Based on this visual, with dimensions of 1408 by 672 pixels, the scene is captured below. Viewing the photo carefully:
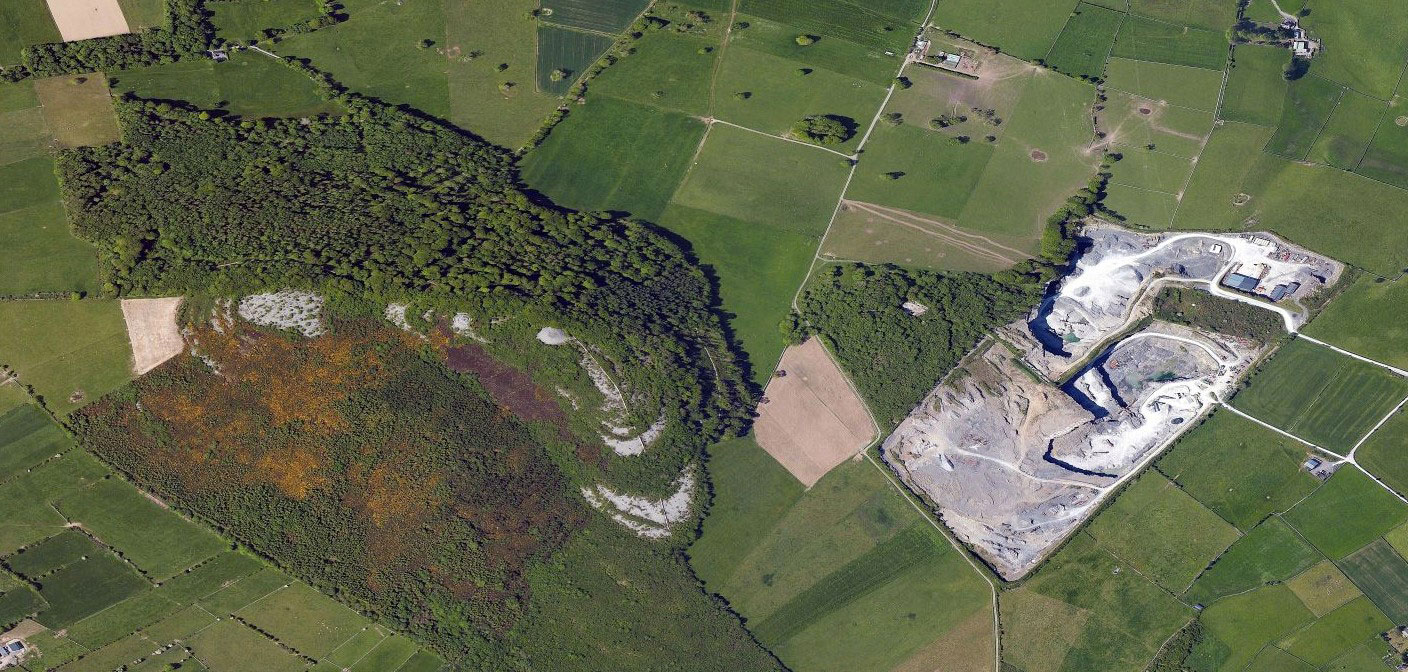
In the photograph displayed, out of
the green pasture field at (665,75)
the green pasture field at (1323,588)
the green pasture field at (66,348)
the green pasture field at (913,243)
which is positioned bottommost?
the green pasture field at (1323,588)

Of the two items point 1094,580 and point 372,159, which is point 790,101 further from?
point 1094,580

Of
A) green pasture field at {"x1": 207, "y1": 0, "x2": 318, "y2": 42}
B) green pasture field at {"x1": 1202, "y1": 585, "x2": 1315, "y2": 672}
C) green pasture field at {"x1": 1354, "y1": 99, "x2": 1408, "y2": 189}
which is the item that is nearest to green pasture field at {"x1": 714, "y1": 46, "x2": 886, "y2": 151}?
green pasture field at {"x1": 207, "y1": 0, "x2": 318, "y2": 42}

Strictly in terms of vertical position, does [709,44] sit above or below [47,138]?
Answer: above

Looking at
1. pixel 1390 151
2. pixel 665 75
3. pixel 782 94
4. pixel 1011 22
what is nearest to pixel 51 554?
pixel 665 75

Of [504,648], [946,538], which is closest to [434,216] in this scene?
[504,648]

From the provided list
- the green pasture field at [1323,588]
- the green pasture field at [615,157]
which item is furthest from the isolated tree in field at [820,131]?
the green pasture field at [1323,588]

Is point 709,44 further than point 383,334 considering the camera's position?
Yes

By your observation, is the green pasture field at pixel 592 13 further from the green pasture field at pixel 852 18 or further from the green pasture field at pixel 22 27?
the green pasture field at pixel 22 27
